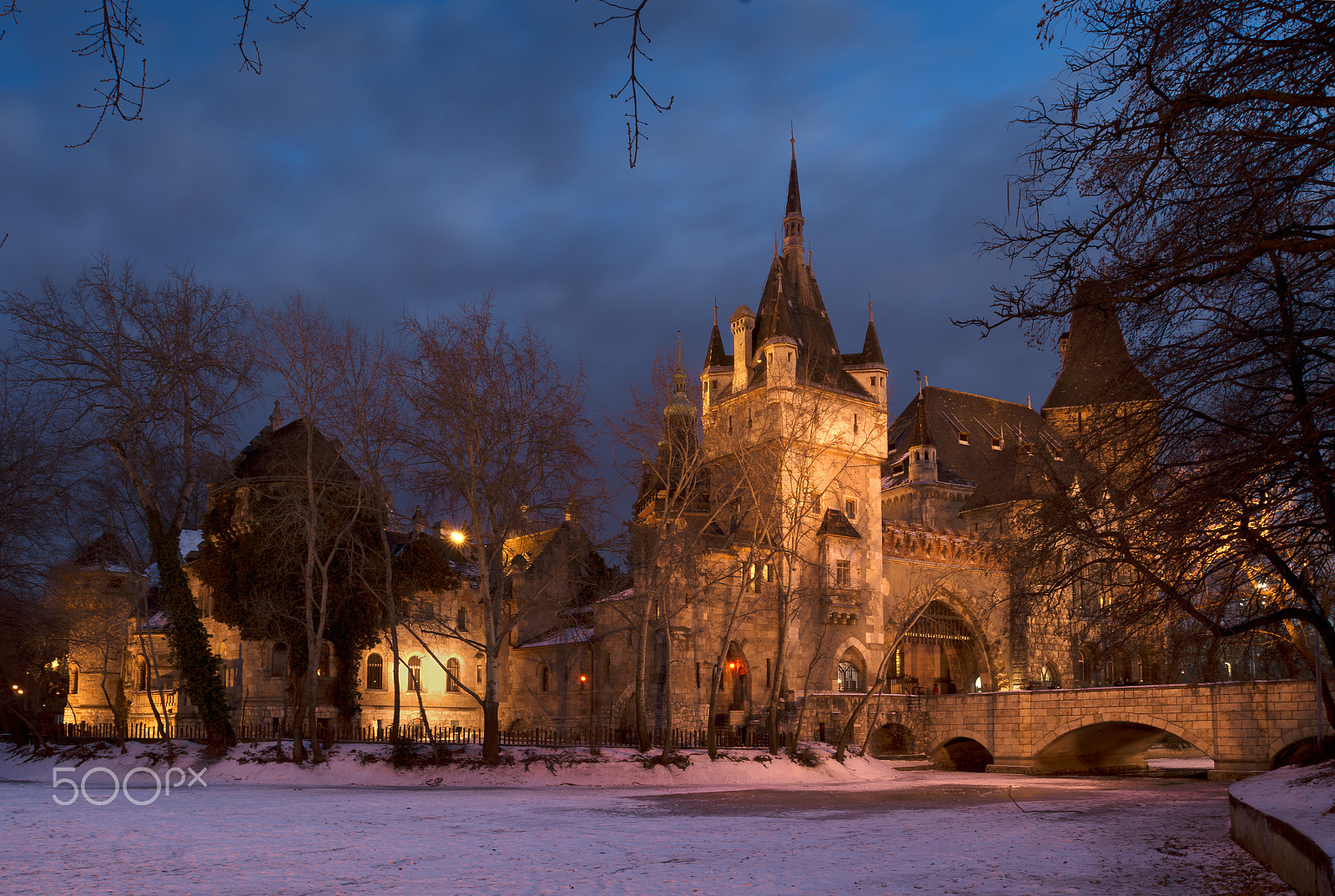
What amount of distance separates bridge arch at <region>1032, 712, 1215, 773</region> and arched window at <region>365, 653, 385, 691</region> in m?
25.5

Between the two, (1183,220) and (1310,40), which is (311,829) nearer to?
(1183,220)

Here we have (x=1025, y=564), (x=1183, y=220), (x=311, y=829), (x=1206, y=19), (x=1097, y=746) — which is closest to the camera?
(x=1206, y=19)

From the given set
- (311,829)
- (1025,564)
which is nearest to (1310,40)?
(1025,564)

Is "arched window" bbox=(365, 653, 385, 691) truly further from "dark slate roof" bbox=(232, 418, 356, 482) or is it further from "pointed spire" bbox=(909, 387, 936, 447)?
"pointed spire" bbox=(909, 387, 936, 447)

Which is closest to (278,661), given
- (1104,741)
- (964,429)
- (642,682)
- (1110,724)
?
(642,682)

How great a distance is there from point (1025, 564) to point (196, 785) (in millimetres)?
18000

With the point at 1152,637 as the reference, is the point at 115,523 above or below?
above

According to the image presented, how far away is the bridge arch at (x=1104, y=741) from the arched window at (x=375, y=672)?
2555cm

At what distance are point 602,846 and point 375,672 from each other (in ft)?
110

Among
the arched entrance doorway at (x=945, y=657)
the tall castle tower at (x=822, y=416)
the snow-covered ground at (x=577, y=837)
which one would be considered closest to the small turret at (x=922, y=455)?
the tall castle tower at (x=822, y=416)

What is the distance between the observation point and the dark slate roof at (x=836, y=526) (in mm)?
43906

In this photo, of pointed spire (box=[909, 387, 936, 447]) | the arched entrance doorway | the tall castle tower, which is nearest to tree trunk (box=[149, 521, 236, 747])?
the tall castle tower

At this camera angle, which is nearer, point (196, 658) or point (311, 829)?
point (311, 829)

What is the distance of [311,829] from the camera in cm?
1353
